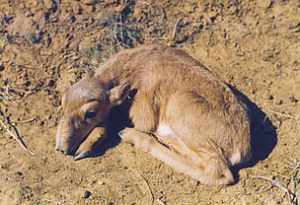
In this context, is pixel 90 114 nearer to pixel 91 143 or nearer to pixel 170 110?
pixel 91 143

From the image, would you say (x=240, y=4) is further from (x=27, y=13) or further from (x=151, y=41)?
(x=27, y=13)

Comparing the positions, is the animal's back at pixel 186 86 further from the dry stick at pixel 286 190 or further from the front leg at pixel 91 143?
the front leg at pixel 91 143

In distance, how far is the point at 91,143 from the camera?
345 inches

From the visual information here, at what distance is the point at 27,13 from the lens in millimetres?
10117

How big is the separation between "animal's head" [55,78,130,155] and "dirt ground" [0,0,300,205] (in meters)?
0.39

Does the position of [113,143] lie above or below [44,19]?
below

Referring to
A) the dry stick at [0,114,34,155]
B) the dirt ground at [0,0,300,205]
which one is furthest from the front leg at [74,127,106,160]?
the dry stick at [0,114,34,155]

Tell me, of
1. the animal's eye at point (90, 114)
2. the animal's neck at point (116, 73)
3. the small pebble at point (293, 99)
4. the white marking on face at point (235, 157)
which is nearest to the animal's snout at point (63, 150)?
the animal's eye at point (90, 114)

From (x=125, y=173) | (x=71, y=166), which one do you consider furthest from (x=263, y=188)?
(x=71, y=166)

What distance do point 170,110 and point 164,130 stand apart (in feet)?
1.28

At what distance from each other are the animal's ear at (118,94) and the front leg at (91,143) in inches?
19.6

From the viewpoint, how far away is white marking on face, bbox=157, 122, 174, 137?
9.04 meters

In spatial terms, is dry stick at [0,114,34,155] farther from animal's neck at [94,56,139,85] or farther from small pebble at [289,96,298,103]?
small pebble at [289,96,298,103]

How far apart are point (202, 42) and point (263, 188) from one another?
323cm
